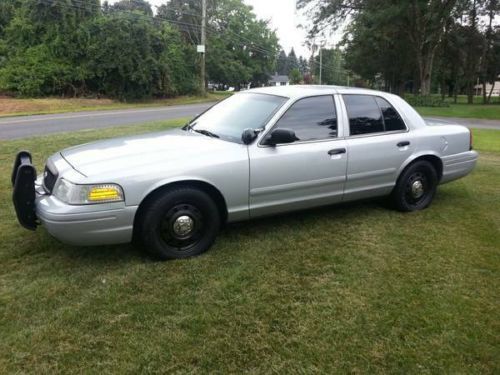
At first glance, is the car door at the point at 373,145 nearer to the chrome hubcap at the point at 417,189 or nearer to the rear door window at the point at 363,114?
the rear door window at the point at 363,114

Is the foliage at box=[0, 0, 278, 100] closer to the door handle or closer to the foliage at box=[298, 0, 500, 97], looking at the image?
the foliage at box=[298, 0, 500, 97]

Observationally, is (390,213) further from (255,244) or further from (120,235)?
(120,235)

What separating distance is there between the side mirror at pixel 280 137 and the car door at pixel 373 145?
2.75ft

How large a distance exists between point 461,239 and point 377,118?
5.11 ft

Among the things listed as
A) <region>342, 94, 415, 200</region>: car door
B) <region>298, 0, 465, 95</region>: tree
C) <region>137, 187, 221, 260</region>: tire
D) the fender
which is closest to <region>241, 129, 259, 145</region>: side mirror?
<region>137, 187, 221, 260</region>: tire

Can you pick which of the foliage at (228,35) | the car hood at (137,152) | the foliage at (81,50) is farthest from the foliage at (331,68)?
the car hood at (137,152)

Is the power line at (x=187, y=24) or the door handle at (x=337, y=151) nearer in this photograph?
the door handle at (x=337, y=151)

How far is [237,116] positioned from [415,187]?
2318 millimetres

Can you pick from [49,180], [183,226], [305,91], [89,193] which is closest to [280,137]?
[305,91]

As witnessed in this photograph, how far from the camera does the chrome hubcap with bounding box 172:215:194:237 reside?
3939 millimetres

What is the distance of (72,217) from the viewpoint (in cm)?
353

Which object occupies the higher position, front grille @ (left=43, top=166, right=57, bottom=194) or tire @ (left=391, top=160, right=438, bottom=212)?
front grille @ (left=43, top=166, right=57, bottom=194)

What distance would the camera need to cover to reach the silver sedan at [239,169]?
3672mm

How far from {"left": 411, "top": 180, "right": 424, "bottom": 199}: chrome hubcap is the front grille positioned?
3897 millimetres
